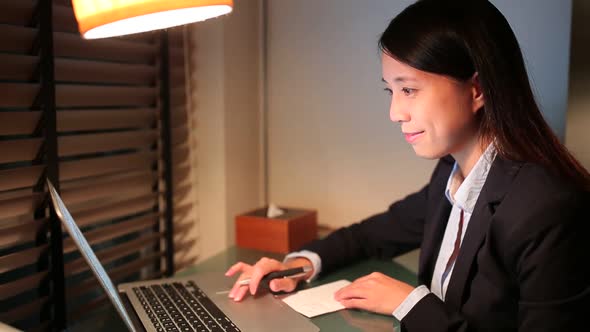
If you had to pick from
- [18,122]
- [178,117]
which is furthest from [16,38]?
[178,117]

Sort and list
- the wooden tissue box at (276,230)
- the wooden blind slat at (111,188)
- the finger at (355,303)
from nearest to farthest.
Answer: the finger at (355,303)
the wooden blind slat at (111,188)
the wooden tissue box at (276,230)

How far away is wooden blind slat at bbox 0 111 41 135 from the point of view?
44.9 inches

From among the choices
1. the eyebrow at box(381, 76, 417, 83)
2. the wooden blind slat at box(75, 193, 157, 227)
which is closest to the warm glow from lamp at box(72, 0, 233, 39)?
the eyebrow at box(381, 76, 417, 83)

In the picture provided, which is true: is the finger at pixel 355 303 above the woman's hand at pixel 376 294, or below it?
below

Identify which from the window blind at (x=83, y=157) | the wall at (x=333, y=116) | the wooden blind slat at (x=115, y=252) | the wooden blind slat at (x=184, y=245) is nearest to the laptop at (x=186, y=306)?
the window blind at (x=83, y=157)

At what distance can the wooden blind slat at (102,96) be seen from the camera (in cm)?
131

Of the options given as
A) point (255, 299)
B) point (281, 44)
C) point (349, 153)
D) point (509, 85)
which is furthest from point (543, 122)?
point (281, 44)

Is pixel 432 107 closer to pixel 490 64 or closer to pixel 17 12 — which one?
pixel 490 64

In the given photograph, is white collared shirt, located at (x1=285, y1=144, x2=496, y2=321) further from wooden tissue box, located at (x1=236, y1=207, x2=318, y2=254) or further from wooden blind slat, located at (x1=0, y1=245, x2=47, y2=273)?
wooden blind slat, located at (x1=0, y1=245, x2=47, y2=273)

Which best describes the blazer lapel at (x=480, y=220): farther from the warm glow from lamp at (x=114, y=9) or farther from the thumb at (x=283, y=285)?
the warm glow from lamp at (x=114, y=9)

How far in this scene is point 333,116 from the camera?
1813mm

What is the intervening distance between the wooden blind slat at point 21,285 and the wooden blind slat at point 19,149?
267 millimetres

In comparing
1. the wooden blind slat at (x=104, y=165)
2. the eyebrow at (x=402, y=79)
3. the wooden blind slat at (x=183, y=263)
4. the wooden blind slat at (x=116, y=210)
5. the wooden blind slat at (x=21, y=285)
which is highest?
the eyebrow at (x=402, y=79)

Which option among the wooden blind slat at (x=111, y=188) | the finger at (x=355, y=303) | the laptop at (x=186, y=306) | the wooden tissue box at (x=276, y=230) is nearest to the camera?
the laptop at (x=186, y=306)
